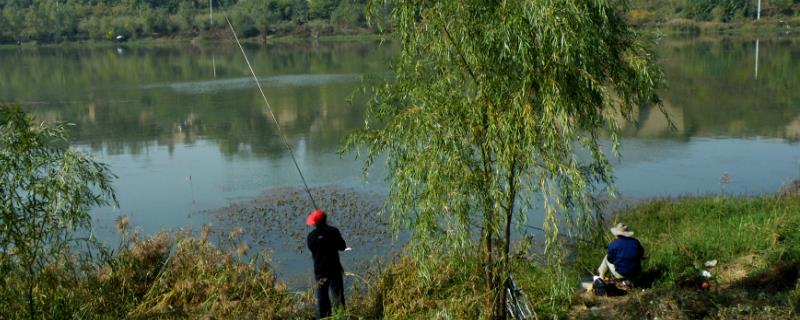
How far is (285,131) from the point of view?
67.2 ft

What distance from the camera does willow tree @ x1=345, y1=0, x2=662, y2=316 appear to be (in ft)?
18.6

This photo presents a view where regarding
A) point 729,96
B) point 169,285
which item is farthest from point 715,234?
point 729,96

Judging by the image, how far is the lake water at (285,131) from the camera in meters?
13.9

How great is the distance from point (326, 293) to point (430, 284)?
108cm

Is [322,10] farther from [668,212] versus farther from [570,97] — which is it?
[570,97]

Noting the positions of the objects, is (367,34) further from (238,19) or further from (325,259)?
(325,259)

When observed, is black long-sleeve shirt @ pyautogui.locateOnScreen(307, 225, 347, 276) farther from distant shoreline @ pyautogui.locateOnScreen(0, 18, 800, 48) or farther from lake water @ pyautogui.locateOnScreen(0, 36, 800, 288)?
distant shoreline @ pyautogui.locateOnScreen(0, 18, 800, 48)

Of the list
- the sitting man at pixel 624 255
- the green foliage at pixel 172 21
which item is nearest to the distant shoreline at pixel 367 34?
the green foliage at pixel 172 21

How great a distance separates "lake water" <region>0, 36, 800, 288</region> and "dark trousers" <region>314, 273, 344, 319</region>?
1.70 metres

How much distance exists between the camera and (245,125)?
21.7 metres

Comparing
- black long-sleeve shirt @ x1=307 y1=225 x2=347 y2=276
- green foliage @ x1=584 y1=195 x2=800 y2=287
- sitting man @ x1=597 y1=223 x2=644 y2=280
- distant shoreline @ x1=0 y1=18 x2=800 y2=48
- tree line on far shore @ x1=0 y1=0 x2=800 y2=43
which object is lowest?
green foliage @ x1=584 y1=195 x2=800 y2=287

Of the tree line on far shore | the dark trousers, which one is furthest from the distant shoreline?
the dark trousers

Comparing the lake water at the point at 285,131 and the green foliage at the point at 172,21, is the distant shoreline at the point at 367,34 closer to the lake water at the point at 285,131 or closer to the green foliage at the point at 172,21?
the green foliage at the point at 172,21

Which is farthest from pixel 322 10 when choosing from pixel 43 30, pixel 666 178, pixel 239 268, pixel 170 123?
pixel 239 268
